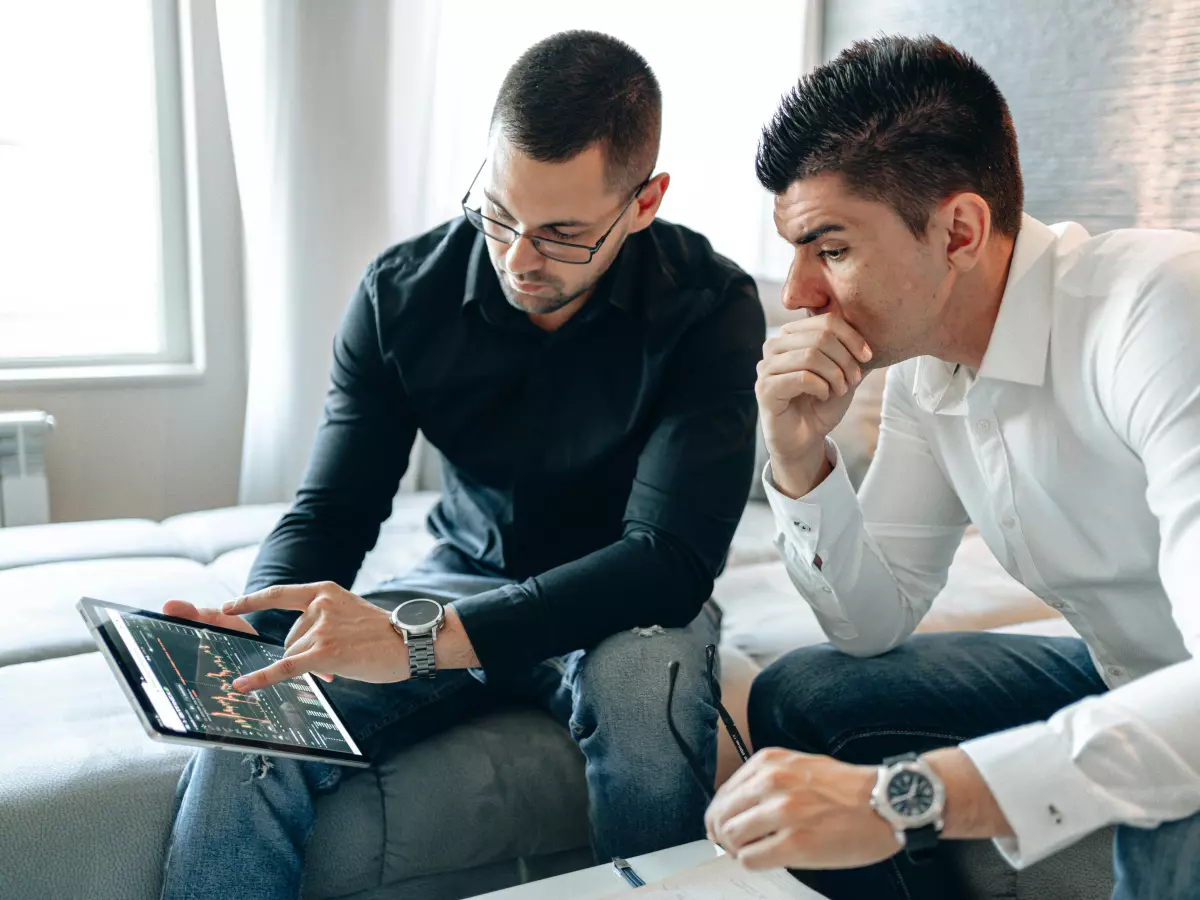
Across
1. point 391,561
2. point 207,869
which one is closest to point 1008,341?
point 207,869

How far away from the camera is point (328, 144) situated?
99.4 inches

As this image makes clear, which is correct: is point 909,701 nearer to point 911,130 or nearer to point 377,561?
point 911,130

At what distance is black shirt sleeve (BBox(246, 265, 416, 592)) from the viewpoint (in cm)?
142

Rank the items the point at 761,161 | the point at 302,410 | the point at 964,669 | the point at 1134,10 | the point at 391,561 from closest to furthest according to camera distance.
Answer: the point at 761,161, the point at 964,669, the point at 391,561, the point at 1134,10, the point at 302,410

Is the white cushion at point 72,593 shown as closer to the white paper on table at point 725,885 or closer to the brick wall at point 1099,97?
the white paper on table at point 725,885

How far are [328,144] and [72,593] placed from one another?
4.17 ft

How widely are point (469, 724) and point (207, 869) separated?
393mm

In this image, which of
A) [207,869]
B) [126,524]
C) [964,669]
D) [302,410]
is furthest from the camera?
[302,410]

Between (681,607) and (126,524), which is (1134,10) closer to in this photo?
(681,607)

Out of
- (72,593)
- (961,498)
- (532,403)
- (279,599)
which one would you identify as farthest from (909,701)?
(72,593)

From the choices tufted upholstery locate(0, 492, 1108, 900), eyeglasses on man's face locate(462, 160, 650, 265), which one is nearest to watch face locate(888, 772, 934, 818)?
tufted upholstery locate(0, 492, 1108, 900)

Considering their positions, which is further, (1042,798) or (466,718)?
(466,718)

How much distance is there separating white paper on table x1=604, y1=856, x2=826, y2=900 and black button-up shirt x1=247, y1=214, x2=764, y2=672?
1.52 feet

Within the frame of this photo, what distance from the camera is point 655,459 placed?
136cm
